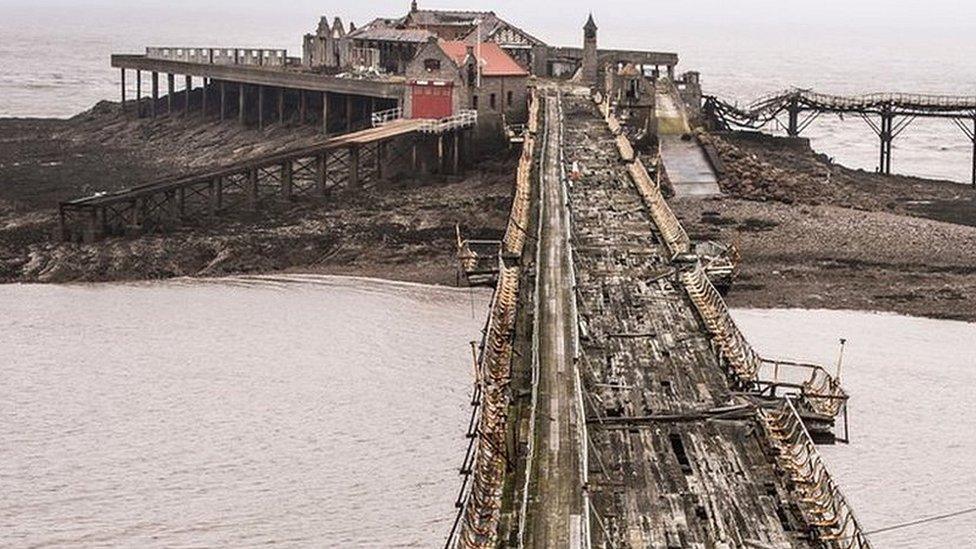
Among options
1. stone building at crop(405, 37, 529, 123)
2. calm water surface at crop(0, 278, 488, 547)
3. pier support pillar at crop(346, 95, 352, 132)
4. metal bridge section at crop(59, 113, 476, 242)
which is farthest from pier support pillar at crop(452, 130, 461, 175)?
calm water surface at crop(0, 278, 488, 547)

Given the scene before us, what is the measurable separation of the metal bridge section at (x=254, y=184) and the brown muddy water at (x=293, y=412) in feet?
20.3

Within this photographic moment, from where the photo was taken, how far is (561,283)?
32.9 metres

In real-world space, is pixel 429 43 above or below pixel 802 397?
above

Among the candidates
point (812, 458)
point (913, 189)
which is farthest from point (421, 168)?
point (812, 458)

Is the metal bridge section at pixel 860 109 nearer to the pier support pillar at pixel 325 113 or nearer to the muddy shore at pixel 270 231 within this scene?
the pier support pillar at pixel 325 113

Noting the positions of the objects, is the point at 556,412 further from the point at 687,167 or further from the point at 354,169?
the point at 687,167

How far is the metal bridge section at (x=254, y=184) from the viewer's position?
49062 millimetres

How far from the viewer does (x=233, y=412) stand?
1240 inches

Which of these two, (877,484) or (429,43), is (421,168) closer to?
(429,43)

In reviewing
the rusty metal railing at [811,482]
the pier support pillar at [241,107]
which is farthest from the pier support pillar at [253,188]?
the rusty metal railing at [811,482]

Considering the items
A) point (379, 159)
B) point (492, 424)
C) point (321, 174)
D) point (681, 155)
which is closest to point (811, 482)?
point (492, 424)

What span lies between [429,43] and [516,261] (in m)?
29.6

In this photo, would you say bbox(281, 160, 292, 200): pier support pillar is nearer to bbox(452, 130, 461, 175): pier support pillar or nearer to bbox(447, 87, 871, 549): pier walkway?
bbox(452, 130, 461, 175): pier support pillar

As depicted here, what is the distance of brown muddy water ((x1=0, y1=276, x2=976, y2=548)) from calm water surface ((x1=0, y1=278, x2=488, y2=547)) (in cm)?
6
